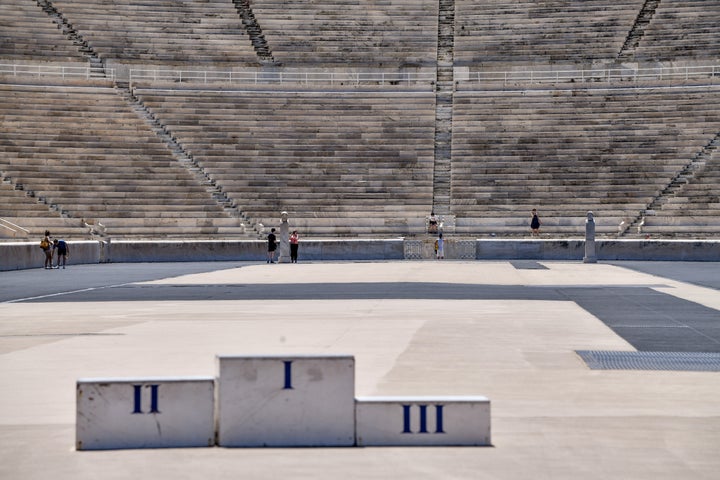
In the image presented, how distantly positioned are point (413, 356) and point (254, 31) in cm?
4814

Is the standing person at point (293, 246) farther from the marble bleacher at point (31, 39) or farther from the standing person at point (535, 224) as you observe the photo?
the marble bleacher at point (31, 39)

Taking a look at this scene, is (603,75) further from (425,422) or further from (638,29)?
(425,422)

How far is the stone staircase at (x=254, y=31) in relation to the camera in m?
56.3

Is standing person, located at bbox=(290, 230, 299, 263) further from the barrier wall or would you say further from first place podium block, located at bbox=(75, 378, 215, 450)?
first place podium block, located at bbox=(75, 378, 215, 450)

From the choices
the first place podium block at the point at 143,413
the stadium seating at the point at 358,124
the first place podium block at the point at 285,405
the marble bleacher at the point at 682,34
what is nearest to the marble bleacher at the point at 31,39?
the stadium seating at the point at 358,124

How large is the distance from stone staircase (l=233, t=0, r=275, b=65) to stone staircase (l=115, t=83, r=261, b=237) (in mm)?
7133

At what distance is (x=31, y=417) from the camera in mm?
8445

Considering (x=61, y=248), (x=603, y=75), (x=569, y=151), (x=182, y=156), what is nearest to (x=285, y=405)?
(x=61, y=248)

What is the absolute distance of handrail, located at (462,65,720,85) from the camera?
5234cm

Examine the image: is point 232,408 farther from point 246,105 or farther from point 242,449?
point 246,105

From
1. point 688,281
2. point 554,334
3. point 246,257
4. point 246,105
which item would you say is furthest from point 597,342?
point 246,105

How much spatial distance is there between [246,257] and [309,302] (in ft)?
74.1

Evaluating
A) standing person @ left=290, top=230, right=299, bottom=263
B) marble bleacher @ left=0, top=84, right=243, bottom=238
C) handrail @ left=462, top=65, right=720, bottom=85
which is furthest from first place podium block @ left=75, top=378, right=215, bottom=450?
handrail @ left=462, top=65, right=720, bottom=85

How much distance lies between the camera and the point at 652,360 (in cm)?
1166
